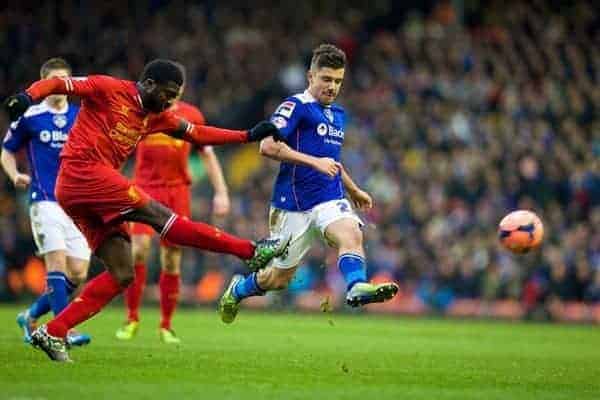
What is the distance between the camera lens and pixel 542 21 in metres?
27.9

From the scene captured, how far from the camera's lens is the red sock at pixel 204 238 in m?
10.3

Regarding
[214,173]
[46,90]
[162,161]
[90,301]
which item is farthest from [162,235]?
[162,161]

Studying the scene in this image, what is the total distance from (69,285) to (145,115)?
2.93m

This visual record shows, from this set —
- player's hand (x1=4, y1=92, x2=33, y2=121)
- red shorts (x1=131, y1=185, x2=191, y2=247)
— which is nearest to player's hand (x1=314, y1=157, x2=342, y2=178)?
player's hand (x1=4, y1=92, x2=33, y2=121)

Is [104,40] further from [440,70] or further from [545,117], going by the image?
[545,117]

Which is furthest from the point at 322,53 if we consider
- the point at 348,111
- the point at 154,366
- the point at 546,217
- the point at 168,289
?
the point at 348,111

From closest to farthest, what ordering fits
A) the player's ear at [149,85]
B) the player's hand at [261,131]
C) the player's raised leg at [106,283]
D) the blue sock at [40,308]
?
the player's ear at [149,85]
the player's hand at [261,131]
the player's raised leg at [106,283]
the blue sock at [40,308]

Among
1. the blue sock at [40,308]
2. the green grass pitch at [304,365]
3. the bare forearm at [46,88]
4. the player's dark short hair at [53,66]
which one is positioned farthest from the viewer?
the blue sock at [40,308]

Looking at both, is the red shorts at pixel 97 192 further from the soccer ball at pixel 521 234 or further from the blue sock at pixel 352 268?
the soccer ball at pixel 521 234

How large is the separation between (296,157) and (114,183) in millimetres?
1600

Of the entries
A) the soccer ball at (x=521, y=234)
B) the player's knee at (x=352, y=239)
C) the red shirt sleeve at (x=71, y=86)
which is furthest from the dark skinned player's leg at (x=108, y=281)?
the soccer ball at (x=521, y=234)

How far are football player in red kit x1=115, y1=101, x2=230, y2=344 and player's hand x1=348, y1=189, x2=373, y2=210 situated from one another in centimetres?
276

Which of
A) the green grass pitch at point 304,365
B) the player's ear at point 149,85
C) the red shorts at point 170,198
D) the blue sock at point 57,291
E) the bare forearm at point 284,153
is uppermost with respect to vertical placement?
the player's ear at point 149,85

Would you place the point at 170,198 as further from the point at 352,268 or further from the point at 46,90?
the point at 46,90
